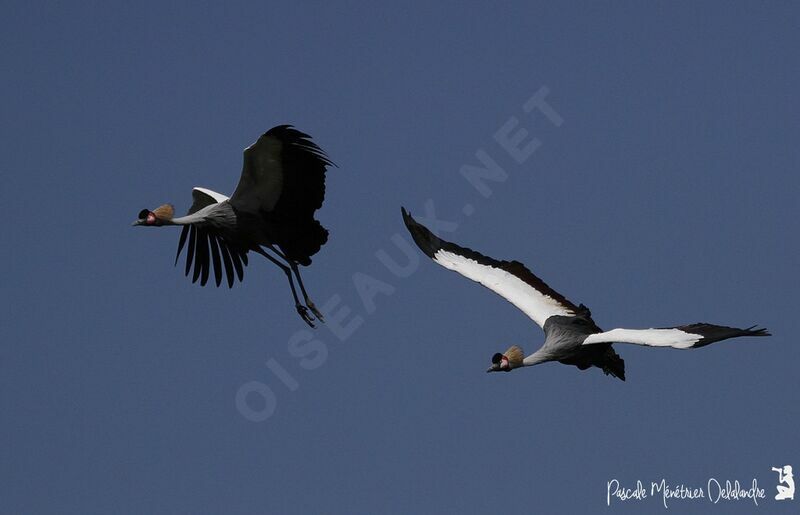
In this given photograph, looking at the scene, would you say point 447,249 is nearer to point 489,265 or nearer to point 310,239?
point 489,265

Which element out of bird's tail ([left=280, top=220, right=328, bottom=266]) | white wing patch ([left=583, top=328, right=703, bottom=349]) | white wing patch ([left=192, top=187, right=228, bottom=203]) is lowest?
white wing patch ([left=583, top=328, right=703, bottom=349])

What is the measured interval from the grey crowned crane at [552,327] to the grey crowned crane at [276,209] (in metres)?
2.75

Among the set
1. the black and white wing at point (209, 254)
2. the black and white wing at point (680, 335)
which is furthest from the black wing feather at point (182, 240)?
the black and white wing at point (680, 335)

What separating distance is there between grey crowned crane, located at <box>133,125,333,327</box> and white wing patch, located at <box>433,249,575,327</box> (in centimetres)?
272

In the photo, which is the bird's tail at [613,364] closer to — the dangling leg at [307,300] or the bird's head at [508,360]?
the bird's head at [508,360]

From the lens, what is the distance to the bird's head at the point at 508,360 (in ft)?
88.9

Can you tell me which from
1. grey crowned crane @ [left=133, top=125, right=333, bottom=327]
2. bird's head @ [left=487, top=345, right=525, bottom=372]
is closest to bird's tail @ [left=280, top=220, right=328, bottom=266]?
grey crowned crane @ [left=133, top=125, right=333, bottom=327]

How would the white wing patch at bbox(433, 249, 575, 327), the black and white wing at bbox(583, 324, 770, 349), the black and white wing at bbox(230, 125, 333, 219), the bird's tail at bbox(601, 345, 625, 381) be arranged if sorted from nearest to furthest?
the black and white wing at bbox(583, 324, 770, 349), the black and white wing at bbox(230, 125, 333, 219), the bird's tail at bbox(601, 345, 625, 381), the white wing patch at bbox(433, 249, 575, 327)

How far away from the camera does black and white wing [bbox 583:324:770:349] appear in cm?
2411

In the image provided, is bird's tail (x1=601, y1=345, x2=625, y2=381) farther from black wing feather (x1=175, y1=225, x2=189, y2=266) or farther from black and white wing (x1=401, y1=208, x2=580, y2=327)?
black wing feather (x1=175, y1=225, x2=189, y2=266)

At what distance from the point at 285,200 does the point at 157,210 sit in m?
2.17

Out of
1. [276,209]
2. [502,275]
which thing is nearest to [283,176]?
[276,209]

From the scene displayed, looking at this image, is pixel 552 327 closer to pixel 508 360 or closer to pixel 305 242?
pixel 508 360

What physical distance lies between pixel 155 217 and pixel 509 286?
19.7 feet
